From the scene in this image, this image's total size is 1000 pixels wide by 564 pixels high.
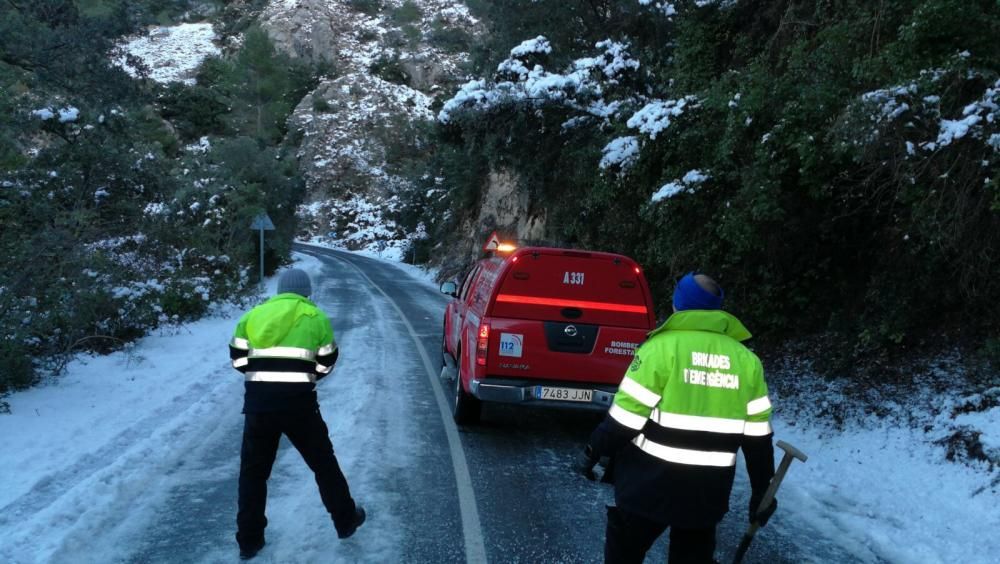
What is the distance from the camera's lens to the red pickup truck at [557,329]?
7156 mm

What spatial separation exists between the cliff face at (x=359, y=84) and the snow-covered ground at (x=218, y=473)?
59.9 m

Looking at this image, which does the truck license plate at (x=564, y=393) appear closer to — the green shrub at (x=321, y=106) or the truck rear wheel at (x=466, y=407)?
the truck rear wheel at (x=466, y=407)

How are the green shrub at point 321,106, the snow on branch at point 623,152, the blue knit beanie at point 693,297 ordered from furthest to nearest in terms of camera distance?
the green shrub at point 321,106
the snow on branch at point 623,152
the blue knit beanie at point 693,297

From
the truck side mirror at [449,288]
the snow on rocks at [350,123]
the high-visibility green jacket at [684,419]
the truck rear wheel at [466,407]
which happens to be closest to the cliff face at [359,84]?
the snow on rocks at [350,123]

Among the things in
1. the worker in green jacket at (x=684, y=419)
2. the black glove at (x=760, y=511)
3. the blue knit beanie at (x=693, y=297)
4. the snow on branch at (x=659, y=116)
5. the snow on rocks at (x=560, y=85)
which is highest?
the snow on rocks at (x=560, y=85)

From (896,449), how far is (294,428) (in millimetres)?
5523

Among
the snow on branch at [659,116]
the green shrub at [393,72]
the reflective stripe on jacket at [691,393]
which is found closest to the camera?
the reflective stripe on jacket at [691,393]

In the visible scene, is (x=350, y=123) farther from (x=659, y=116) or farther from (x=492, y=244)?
(x=659, y=116)

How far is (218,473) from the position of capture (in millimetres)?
6078

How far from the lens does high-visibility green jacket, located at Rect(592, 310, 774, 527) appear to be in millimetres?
2699

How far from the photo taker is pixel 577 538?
496 centimetres

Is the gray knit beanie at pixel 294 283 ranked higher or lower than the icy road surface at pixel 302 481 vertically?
higher

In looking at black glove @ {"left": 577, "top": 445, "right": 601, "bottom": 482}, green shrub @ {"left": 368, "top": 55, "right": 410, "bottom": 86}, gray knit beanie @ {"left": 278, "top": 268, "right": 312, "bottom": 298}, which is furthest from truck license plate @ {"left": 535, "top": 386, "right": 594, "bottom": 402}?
green shrub @ {"left": 368, "top": 55, "right": 410, "bottom": 86}

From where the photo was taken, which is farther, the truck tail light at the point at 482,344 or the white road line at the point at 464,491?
the truck tail light at the point at 482,344
